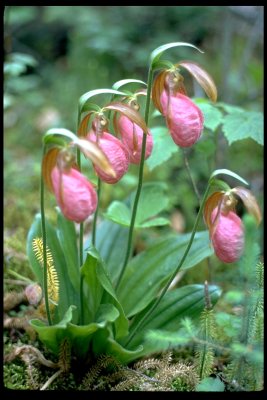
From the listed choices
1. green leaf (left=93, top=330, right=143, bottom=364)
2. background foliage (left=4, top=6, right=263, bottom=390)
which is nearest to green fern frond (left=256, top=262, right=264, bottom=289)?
green leaf (left=93, top=330, right=143, bottom=364)

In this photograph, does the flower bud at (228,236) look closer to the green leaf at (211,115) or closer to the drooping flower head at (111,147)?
the drooping flower head at (111,147)

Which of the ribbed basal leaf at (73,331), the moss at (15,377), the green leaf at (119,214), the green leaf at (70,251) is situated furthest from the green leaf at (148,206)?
the moss at (15,377)

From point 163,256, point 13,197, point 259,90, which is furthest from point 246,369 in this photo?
point 259,90

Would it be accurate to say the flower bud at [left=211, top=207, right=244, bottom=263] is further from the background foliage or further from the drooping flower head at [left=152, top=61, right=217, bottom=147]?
the background foliage

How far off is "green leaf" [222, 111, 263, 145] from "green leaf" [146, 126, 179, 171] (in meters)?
0.17

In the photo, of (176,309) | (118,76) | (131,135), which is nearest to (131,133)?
(131,135)

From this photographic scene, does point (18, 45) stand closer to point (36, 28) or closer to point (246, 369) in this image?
point (36, 28)

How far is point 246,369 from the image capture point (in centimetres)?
109

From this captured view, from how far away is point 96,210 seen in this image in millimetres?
1195

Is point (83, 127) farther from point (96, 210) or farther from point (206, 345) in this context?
point (206, 345)

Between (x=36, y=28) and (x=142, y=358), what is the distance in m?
3.14

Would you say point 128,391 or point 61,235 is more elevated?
point 61,235

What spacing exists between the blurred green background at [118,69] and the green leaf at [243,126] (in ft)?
2.52

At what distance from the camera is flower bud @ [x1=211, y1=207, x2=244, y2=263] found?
1.07 meters
